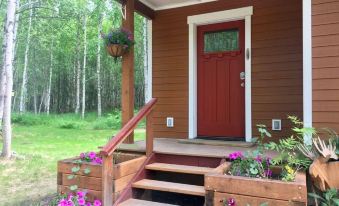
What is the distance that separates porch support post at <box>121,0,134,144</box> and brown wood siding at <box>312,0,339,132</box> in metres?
2.19

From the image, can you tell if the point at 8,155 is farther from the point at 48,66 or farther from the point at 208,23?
A: the point at 48,66

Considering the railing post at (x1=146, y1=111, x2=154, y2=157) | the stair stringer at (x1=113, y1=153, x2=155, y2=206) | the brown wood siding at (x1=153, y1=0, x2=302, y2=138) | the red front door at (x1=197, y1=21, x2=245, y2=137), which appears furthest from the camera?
the red front door at (x1=197, y1=21, x2=245, y2=137)

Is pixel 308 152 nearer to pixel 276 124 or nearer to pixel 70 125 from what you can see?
pixel 276 124

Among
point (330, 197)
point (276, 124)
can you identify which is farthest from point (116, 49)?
point (330, 197)

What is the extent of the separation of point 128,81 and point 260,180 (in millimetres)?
2227


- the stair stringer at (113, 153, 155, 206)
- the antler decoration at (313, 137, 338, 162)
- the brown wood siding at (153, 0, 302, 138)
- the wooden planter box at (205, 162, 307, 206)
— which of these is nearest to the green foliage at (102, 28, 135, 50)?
the brown wood siding at (153, 0, 302, 138)

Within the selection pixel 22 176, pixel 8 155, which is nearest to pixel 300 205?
pixel 22 176

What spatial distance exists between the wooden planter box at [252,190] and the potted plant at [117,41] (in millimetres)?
2102

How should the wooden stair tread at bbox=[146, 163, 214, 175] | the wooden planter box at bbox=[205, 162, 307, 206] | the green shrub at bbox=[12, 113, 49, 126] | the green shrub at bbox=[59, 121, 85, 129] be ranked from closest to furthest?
the wooden planter box at bbox=[205, 162, 307, 206]
the wooden stair tread at bbox=[146, 163, 214, 175]
the green shrub at bbox=[59, 121, 85, 129]
the green shrub at bbox=[12, 113, 49, 126]

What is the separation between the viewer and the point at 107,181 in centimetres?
289

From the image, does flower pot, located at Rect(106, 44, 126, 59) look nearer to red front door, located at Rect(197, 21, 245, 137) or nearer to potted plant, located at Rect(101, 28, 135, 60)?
potted plant, located at Rect(101, 28, 135, 60)

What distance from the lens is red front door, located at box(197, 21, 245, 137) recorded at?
448cm

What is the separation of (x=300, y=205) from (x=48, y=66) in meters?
18.7

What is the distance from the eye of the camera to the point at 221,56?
4.61m
